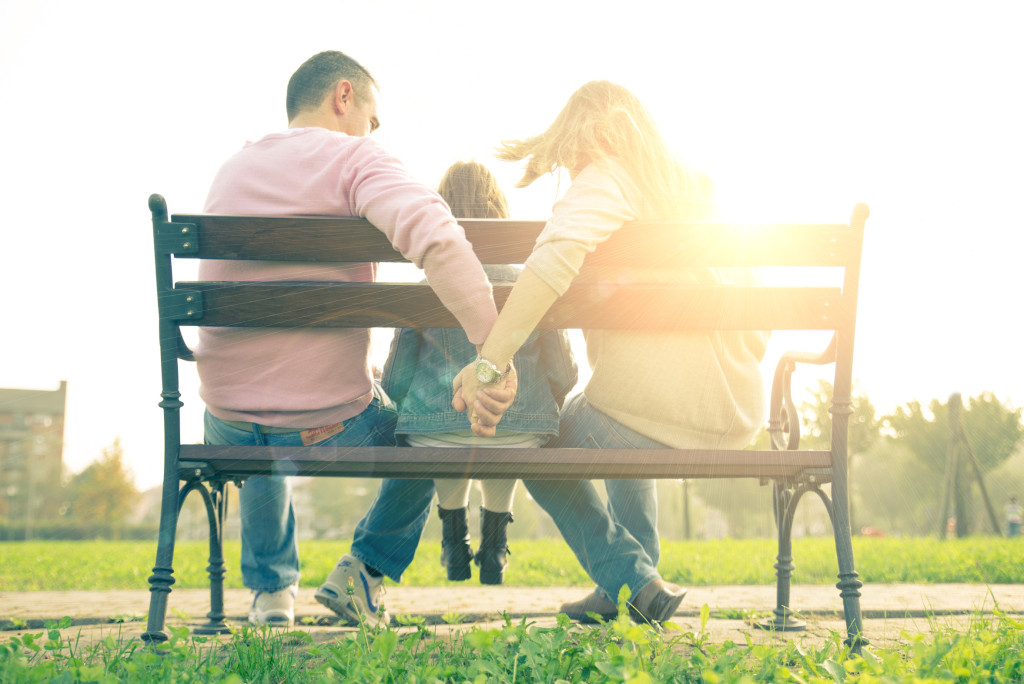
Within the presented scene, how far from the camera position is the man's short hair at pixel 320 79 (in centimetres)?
272

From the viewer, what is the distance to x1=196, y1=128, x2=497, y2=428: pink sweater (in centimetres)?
228

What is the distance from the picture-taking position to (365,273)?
2428 millimetres

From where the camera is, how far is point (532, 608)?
3346 millimetres

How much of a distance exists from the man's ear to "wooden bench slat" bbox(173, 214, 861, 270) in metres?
0.76

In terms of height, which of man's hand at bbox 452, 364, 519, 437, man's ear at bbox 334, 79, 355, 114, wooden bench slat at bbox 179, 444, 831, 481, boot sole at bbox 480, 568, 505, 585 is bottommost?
boot sole at bbox 480, 568, 505, 585

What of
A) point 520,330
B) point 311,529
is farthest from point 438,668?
point 311,529

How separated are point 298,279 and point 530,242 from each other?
28.0 inches

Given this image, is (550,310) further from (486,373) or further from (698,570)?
(698,570)

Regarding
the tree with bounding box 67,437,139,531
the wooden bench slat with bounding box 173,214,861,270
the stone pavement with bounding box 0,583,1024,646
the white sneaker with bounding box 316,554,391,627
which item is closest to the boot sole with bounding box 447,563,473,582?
the stone pavement with bounding box 0,583,1024,646

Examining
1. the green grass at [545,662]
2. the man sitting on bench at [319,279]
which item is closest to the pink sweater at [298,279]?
the man sitting on bench at [319,279]

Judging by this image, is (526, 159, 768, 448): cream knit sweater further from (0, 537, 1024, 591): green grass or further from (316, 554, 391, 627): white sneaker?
(0, 537, 1024, 591): green grass

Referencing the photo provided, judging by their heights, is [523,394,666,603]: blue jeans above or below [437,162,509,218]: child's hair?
below

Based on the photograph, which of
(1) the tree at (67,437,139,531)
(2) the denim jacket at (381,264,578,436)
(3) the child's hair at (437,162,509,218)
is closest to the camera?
(2) the denim jacket at (381,264,578,436)

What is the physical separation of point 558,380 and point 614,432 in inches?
10.2
